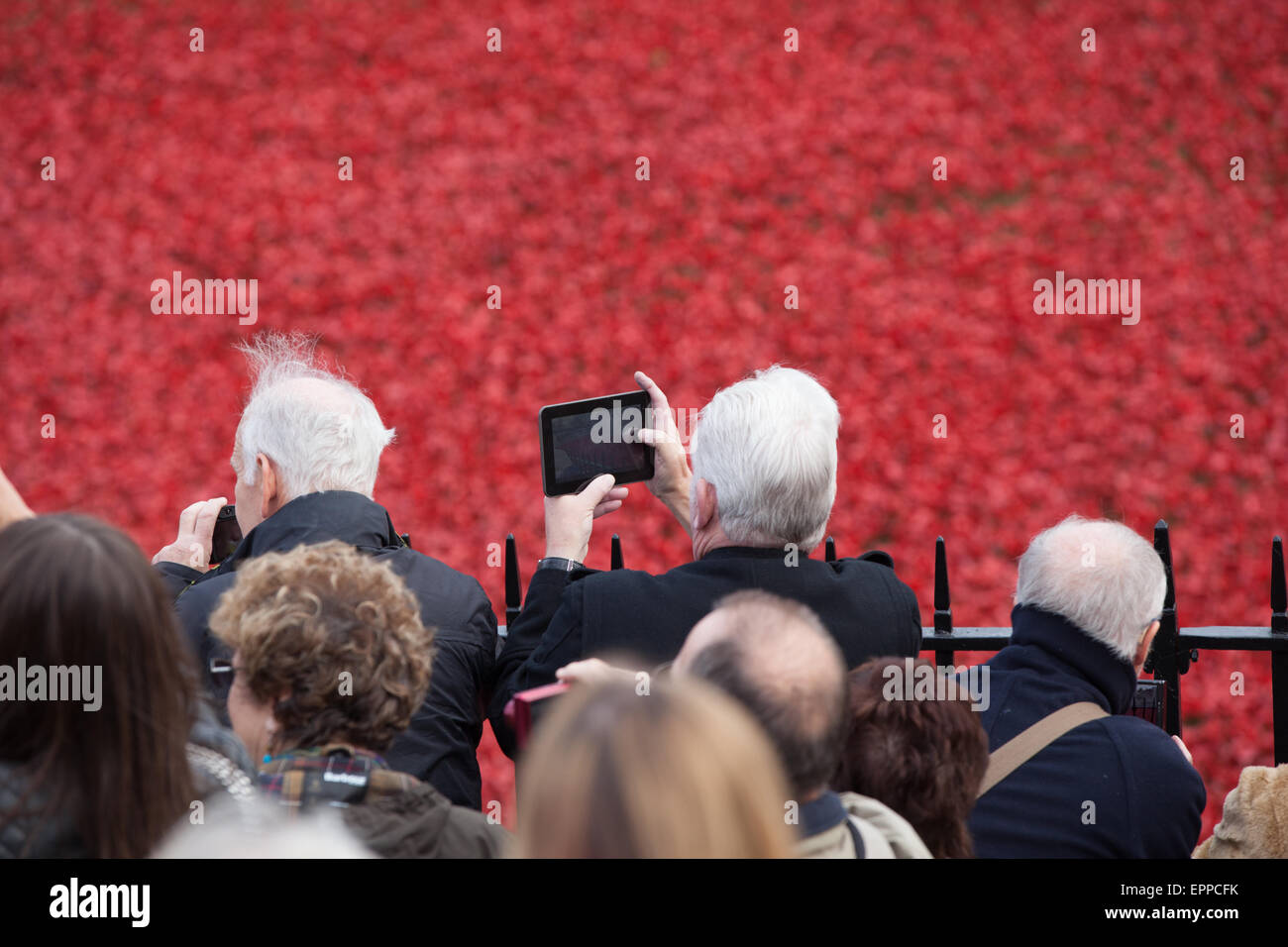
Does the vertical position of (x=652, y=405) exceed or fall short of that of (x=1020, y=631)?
it exceeds it

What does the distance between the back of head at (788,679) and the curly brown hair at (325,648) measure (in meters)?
0.39

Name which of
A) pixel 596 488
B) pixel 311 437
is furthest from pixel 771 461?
pixel 311 437

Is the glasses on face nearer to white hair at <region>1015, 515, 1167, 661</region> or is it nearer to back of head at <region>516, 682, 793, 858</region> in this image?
back of head at <region>516, 682, 793, 858</region>

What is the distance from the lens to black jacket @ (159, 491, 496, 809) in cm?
201

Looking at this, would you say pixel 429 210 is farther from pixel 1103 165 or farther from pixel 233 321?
pixel 1103 165

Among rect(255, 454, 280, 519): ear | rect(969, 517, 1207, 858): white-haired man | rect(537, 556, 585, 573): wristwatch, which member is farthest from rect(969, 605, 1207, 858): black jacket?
rect(255, 454, 280, 519): ear

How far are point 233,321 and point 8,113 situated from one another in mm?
1416

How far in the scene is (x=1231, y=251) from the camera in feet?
17.9

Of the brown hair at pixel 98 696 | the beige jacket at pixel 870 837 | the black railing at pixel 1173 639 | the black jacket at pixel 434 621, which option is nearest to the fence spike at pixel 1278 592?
the black railing at pixel 1173 639

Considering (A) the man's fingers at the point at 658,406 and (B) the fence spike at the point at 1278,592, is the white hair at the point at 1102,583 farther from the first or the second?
(B) the fence spike at the point at 1278,592

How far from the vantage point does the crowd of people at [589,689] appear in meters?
1.08

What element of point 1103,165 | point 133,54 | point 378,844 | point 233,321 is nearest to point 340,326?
point 233,321

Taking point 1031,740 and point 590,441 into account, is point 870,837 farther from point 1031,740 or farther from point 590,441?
point 590,441

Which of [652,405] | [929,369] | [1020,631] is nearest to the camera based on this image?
[1020,631]
